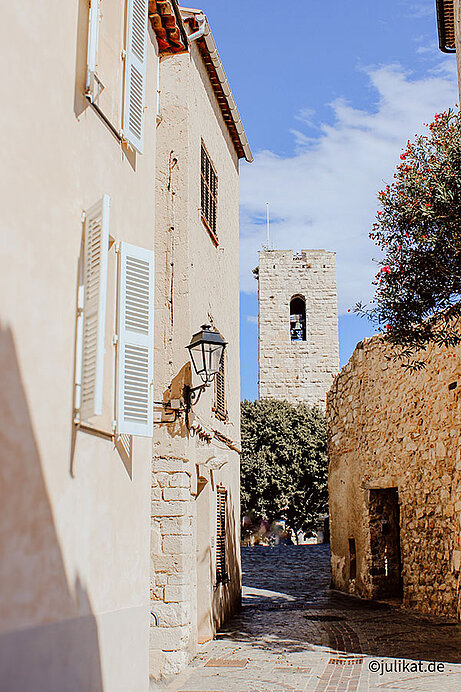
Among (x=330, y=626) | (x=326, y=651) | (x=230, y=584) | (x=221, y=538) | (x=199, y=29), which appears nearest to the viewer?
(x=326, y=651)

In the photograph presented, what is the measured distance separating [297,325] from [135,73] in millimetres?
29512

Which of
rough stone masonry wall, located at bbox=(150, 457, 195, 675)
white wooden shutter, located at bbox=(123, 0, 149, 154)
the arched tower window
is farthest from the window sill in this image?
the arched tower window

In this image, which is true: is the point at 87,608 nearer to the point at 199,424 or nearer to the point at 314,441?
the point at 199,424

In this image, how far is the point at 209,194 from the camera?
11.2 m

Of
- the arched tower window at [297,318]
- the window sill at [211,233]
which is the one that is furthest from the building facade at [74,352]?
the arched tower window at [297,318]

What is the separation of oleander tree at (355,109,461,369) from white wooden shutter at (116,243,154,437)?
359cm

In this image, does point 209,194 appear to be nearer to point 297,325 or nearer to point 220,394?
point 220,394

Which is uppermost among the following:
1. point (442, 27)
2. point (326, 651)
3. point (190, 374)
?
point (442, 27)

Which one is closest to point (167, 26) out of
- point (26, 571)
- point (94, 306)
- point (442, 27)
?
point (94, 306)

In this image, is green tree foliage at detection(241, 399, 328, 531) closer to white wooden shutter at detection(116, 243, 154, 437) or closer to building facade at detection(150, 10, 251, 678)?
building facade at detection(150, 10, 251, 678)

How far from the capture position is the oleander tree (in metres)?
7.99

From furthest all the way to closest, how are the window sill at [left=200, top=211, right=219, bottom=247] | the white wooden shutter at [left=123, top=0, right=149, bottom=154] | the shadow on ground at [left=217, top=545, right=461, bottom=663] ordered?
the window sill at [left=200, top=211, right=219, bottom=247]
the shadow on ground at [left=217, top=545, right=461, bottom=663]
the white wooden shutter at [left=123, top=0, right=149, bottom=154]

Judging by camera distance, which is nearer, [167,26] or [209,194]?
[167,26]

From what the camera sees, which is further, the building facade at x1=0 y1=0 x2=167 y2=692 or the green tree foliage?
the green tree foliage
